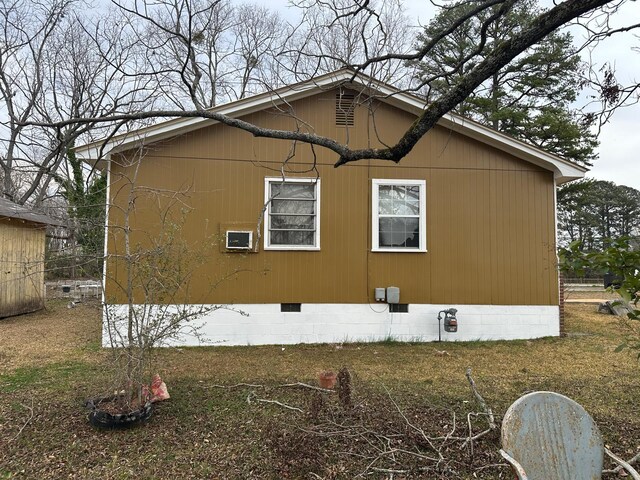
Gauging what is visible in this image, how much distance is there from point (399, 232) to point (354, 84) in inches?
103

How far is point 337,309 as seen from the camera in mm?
6945

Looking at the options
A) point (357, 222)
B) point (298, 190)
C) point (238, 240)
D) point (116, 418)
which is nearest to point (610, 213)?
point (357, 222)

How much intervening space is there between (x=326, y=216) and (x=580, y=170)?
4.37 metres

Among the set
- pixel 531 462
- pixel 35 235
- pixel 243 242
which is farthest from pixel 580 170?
pixel 35 235

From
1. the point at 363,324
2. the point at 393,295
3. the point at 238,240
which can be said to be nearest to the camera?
the point at 238,240

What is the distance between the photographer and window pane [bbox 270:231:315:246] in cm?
691

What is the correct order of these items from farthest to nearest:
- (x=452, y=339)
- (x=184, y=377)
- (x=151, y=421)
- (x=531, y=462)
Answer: (x=452, y=339), (x=184, y=377), (x=151, y=421), (x=531, y=462)

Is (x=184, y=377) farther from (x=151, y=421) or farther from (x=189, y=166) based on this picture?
(x=189, y=166)

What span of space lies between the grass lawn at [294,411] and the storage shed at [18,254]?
368 centimetres

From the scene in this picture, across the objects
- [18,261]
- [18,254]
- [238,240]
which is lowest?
[18,261]

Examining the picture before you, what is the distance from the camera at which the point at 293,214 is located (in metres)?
6.98

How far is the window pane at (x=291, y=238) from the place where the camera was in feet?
22.7

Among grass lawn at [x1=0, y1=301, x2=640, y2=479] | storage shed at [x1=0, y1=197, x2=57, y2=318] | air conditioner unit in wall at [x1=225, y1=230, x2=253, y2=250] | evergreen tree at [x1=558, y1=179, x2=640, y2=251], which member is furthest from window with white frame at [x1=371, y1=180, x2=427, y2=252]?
evergreen tree at [x1=558, y1=179, x2=640, y2=251]

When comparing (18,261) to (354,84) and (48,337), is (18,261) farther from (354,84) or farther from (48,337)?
(354,84)
